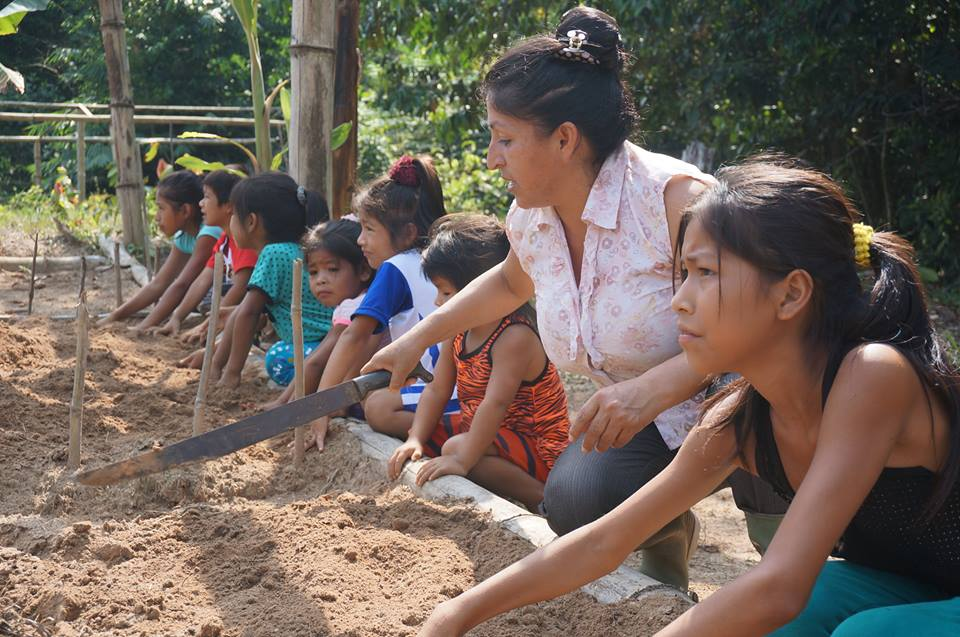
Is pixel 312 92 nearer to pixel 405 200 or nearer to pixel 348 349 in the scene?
pixel 405 200

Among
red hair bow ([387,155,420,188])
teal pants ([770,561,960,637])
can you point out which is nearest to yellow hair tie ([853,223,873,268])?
teal pants ([770,561,960,637])

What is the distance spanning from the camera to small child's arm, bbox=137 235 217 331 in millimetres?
6703

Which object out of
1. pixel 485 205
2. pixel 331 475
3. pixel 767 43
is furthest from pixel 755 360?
pixel 485 205

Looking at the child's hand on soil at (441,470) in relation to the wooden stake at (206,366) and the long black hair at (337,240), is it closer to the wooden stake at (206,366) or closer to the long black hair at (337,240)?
the wooden stake at (206,366)

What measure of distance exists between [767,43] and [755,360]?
7.08m

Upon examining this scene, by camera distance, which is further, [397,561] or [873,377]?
[397,561]

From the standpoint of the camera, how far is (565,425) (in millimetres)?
3818

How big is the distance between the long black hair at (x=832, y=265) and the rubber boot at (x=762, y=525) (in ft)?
2.84

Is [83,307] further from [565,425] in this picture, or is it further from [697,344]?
[697,344]

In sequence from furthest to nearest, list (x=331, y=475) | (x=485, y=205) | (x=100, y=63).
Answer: (x=100, y=63), (x=485, y=205), (x=331, y=475)

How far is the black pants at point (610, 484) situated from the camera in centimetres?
280

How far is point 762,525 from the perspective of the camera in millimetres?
2844

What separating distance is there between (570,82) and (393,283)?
168 centimetres

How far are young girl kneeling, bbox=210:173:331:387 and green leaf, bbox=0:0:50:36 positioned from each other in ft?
4.95
